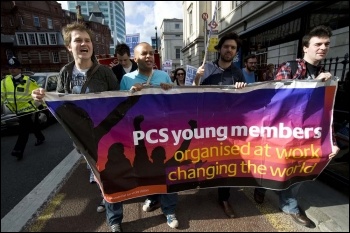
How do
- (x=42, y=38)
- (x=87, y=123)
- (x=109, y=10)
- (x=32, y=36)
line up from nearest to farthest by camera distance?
(x=87, y=123), (x=32, y=36), (x=42, y=38), (x=109, y=10)

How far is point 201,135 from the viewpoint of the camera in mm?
2283

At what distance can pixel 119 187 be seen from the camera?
7.26ft

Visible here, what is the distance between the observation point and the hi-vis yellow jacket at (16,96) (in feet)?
14.8

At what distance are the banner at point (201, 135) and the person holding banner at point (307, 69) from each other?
0.17m

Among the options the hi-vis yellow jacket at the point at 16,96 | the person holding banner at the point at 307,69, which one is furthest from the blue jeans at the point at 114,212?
the hi-vis yellow jacket at the point at 16,96

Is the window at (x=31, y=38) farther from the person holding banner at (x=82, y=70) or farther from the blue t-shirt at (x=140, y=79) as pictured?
the blue t-shirt at (x=140, y=79)

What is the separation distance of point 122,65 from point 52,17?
54121 mm

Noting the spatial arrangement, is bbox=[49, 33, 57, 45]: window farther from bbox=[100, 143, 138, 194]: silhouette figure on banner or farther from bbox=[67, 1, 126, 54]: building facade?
bbox=[67, 1, 126, 54]: building facade

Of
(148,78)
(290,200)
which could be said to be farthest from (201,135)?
(290,200)

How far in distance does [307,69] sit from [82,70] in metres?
2.36

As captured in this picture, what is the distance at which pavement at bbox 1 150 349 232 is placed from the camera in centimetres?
238

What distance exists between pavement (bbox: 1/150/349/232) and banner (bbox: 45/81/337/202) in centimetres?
45

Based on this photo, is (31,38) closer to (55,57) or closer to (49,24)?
(55,57)

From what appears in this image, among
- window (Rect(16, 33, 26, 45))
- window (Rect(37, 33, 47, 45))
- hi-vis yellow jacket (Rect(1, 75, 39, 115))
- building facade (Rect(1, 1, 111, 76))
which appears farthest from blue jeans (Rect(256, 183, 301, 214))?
window (Rect(37, 33, 47, 45))
